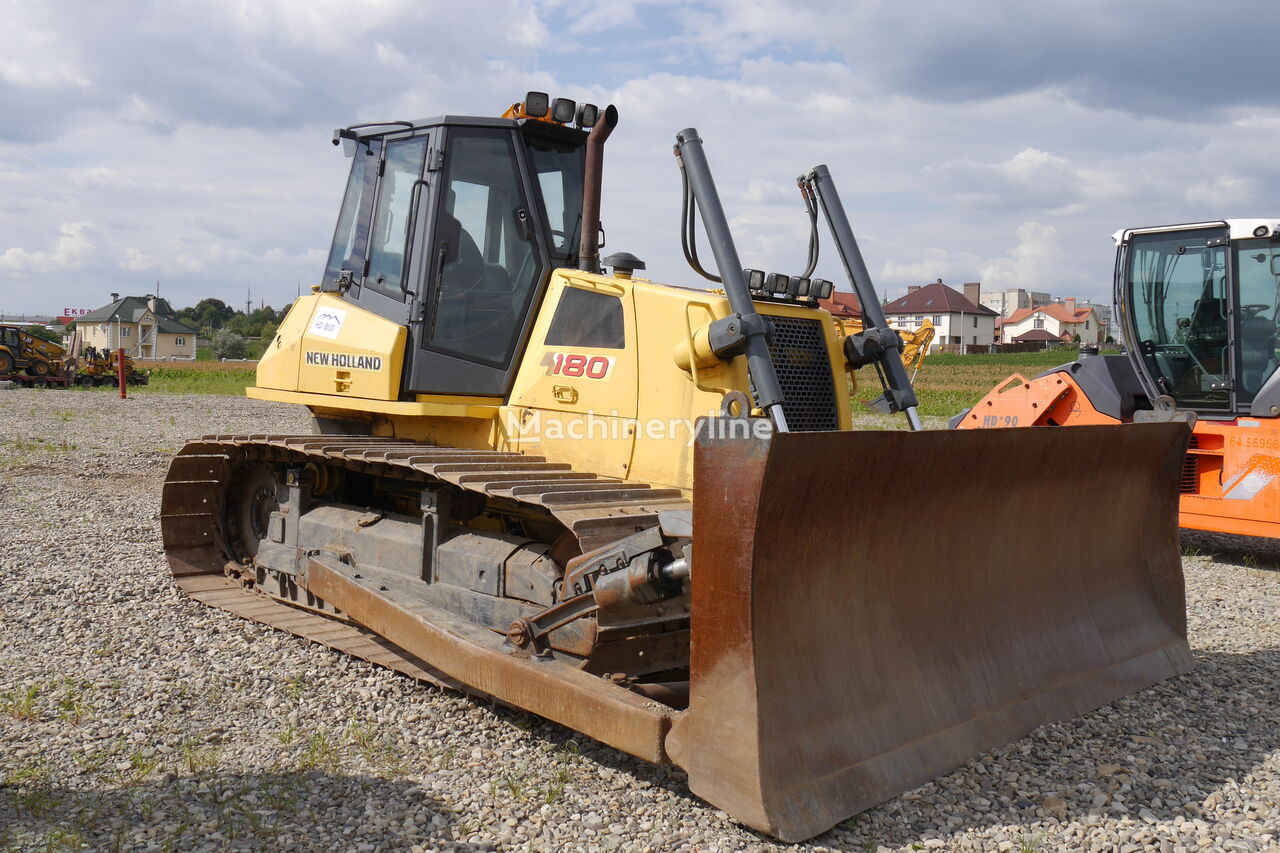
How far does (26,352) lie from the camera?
104 ft

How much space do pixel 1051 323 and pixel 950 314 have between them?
25340 mm

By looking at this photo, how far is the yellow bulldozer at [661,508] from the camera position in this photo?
11.0 feet

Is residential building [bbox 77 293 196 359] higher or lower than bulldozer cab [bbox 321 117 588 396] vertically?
higher

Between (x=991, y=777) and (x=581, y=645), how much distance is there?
160 cm

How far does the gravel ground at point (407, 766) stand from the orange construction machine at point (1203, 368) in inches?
105

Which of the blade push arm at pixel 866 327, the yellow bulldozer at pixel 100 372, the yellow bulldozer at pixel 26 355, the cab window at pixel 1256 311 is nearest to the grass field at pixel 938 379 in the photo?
the yellow bulldozer at pixel 100 372

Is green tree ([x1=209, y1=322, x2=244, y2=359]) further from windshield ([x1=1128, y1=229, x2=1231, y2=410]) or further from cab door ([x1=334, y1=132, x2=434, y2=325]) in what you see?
cab door ([x1=334, y1=132, x2=434, y2=325])

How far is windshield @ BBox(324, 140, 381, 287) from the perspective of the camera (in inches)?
232

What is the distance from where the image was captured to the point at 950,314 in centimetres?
8725

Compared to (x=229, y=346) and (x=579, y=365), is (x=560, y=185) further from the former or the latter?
(x=229, y=346)

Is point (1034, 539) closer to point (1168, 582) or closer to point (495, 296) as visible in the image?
point (1168, 582)

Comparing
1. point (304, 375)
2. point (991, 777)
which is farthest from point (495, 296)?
point (991, 777)

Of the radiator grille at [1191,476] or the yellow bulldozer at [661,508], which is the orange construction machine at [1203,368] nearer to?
the radiator grille at [1191,476]

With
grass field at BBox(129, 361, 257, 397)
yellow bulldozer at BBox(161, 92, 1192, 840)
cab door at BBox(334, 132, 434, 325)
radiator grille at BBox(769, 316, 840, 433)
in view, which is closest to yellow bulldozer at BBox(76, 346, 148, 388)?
grass field at BBox(129, 361, 257, 397)
